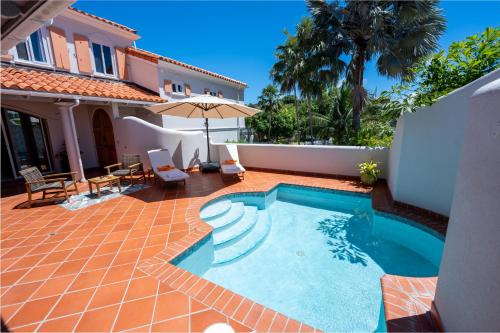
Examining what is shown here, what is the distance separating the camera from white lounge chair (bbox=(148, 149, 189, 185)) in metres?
7.78

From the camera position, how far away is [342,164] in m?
8.91

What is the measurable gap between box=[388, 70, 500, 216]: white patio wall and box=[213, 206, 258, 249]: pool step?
4.35 metres

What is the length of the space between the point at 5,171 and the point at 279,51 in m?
19.3

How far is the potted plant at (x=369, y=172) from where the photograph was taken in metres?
7.74

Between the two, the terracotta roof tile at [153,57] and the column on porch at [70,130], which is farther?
the terracotta roof tile at [153,57]

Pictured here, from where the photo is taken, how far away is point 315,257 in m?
→ 4.84

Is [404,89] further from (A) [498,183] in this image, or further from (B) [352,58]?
(B) [352,58]

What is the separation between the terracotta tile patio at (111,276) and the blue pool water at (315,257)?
0.65 meters

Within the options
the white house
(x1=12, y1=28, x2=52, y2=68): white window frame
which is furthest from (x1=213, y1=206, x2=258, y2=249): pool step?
(x1=12, y1=28, x2=52, y2=68): white window frame

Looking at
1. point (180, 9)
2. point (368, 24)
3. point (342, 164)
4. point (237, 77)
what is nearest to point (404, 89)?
point (342, 164)

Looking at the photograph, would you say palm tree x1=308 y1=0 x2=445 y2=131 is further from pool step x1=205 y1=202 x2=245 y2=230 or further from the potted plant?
pool step x1=205 y1=202 x2=245 y2=230

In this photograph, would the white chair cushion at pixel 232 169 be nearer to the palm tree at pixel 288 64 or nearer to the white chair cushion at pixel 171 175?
the white chair cushion at pixel 171 175

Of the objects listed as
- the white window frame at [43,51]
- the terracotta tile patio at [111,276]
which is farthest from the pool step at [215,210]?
the white window frame at [43,51]

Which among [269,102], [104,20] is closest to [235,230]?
[104,20]
